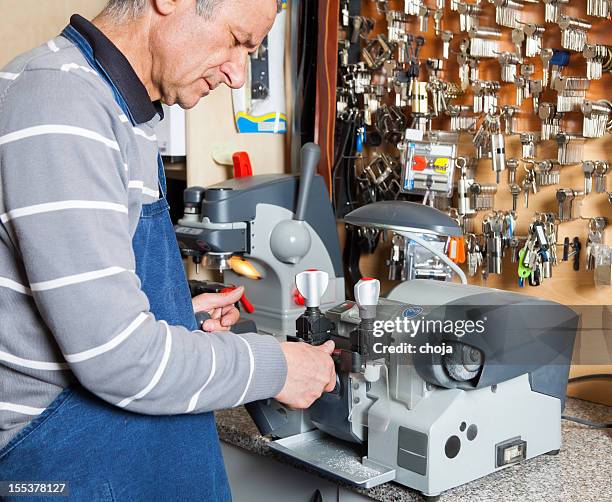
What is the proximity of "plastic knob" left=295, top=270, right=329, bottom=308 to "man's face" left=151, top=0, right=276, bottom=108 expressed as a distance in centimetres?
34

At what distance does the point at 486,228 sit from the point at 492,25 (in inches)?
18.5

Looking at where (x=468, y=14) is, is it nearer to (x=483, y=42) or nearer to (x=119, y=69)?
(x=483, y=42)

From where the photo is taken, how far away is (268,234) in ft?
6.28

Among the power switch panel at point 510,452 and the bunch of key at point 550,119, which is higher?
the bunch of key at point 550,119

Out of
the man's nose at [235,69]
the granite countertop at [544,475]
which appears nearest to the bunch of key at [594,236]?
the granite countertop at [544,475]

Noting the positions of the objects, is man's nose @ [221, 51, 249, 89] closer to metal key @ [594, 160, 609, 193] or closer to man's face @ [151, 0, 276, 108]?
man's face @ [151, 0, 276, 108]

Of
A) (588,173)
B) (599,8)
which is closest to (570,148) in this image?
(588,173)

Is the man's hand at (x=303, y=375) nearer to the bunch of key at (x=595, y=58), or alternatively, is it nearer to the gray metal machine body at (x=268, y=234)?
the gray metal machine body at (x=268, y=234)

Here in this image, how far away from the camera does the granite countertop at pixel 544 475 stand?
1.28m

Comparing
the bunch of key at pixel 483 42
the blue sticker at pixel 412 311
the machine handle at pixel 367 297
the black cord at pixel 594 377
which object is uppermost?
the bunch of key at pixel 483 42

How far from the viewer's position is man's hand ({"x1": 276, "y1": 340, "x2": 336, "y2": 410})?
104 centimetres

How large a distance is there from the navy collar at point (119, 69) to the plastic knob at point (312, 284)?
1.26ft

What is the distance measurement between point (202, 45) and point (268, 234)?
959 mm

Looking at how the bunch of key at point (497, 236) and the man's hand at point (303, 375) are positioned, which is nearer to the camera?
the man's hand at point (303, 375)
